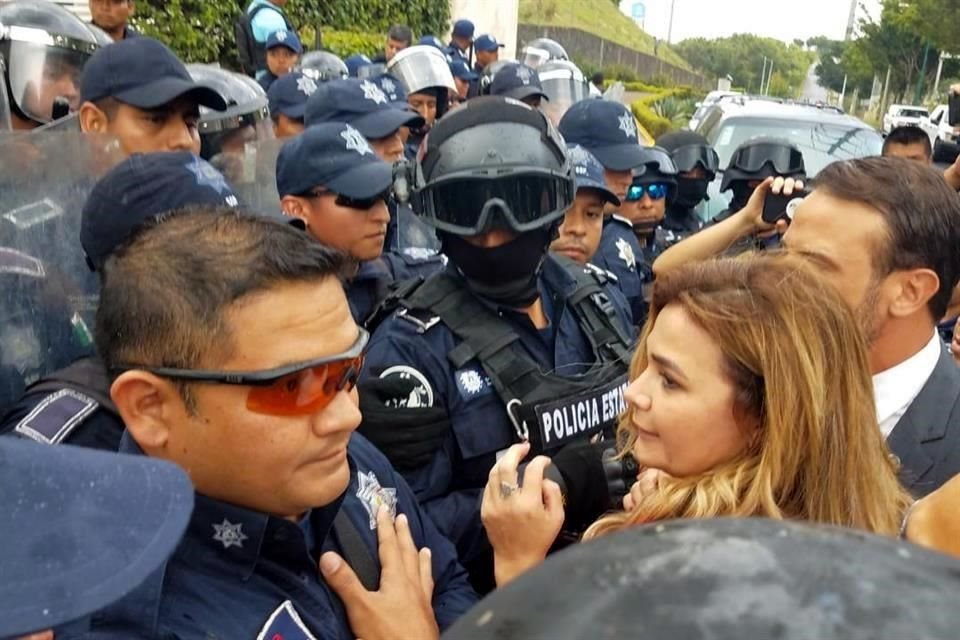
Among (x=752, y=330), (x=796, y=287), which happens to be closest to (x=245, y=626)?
(x=752, y=330)

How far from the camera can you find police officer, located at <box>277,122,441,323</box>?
10.5 feet

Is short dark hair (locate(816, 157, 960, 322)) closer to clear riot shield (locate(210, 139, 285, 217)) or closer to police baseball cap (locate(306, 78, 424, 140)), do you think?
clear riot shield (locate(210, 139, 285, 217))

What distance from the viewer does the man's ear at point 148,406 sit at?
4.86 feet

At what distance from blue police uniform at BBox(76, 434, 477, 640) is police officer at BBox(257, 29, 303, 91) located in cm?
666

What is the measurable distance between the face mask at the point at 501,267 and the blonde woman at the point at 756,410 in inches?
27.0

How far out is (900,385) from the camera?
7.32 feet

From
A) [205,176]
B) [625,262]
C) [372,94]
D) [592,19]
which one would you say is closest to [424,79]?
[372,94]

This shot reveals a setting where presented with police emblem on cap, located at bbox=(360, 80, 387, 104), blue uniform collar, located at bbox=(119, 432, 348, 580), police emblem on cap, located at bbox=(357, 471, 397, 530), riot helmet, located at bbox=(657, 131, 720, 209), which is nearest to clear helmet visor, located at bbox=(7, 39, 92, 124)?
police emblem on cap, located at bbox=(360, 80, 387, 104)

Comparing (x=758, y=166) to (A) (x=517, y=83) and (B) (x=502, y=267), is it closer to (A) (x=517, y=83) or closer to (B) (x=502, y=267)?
(B) (x=502, y=267)

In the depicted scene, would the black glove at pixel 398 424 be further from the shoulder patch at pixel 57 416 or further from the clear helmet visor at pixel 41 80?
the clear helmet visor at pixel 41 80

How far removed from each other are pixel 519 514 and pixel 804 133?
6.85 metres

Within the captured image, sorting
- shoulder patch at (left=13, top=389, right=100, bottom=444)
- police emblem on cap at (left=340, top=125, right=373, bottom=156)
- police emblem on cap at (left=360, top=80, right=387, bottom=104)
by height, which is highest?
police emblem on cap at (left=360, top=80, right=387, bottom=104)

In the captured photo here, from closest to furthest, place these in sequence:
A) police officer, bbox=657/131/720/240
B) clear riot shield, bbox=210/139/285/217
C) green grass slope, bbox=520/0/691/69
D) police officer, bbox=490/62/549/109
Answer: clear riot shield, bbox=210/139/285/217 → police officer, bbox=657/131/720/240 → police officer, bbox=490/62/549/109 → green grass slope, bbox=520/0/691/69

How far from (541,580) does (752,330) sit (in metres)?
1.05
